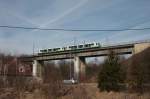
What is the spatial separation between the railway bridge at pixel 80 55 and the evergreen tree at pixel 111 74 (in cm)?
3536

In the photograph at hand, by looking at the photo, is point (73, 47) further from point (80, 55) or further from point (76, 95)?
point (76, 95)

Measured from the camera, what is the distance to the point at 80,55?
282ft

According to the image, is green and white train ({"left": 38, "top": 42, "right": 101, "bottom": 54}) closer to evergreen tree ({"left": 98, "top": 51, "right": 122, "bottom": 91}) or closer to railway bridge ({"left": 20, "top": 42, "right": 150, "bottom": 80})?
railway bridge ({"left": 20, "top": 42, "right": 150, "bottom": 80})

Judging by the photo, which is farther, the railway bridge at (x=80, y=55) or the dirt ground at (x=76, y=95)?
the railway bridge at (x=80, y=55)

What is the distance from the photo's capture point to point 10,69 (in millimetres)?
74250

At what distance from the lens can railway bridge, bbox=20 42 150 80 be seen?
71.4m

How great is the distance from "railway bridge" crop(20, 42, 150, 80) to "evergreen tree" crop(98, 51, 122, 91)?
35.4m

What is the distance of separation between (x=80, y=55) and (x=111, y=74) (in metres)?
54.6

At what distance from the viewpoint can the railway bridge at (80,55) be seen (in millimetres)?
71375

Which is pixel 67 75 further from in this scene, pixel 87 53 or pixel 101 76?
pixel 101 76

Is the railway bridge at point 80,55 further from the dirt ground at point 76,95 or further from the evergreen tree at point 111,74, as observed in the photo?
the dirt ground at point 76,95

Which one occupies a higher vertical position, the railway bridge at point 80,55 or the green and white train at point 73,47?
the green and white train at point 73,47

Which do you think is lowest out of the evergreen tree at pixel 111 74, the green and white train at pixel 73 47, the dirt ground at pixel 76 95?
the dirt ground at pixel 76 95

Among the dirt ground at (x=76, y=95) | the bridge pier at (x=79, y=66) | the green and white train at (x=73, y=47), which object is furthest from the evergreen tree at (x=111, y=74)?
the bridge pier at (x=79, y=66)
